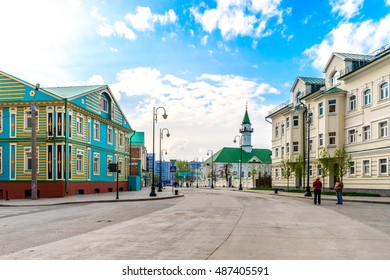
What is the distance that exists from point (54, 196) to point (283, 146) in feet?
112

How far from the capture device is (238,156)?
123938mm

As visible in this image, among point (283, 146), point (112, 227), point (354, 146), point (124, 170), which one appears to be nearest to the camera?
point (112, 227)

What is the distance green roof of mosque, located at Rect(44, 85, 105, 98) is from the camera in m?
34.7

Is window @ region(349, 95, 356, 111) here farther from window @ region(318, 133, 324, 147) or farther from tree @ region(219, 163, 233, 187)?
tree @ region(219, 163, 233, 187)

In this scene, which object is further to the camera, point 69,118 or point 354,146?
point 354,146

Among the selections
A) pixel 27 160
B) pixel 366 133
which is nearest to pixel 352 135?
pixel 366 133

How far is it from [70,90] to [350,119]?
1135 inches

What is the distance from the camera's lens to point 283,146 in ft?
179

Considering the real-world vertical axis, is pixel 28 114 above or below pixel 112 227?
above

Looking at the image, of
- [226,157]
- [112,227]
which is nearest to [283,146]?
[112,227]

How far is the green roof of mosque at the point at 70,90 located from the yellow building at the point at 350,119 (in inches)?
843

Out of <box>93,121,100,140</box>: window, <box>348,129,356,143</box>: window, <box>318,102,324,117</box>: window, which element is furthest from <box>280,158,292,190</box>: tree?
<box>93,121,100,140</box>: window

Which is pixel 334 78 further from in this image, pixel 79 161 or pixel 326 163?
pixel 79 161
